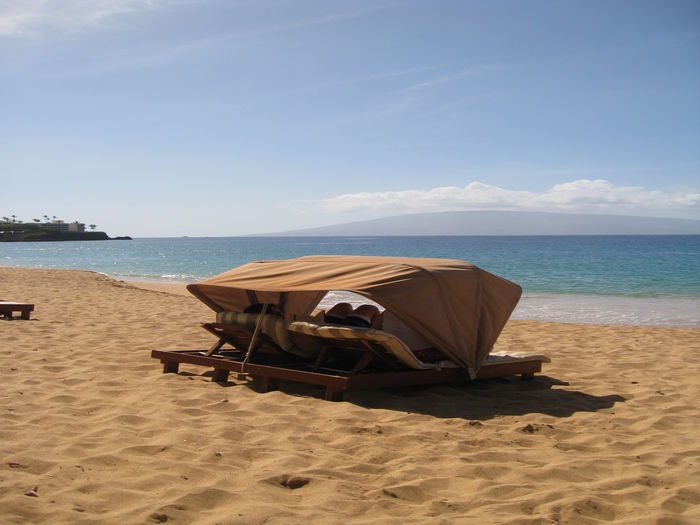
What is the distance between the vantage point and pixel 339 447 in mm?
5066

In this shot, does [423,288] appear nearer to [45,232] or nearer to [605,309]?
[605,309]

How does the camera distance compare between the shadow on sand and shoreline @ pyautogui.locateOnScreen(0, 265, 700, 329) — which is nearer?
the shadow on sand

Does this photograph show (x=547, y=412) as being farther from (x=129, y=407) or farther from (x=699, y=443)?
(x=129, y=407)

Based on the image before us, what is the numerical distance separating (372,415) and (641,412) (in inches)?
101

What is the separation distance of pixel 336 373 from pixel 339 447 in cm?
199

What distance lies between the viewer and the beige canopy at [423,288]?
6473mm

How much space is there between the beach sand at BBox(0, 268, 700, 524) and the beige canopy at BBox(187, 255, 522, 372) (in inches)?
23.6

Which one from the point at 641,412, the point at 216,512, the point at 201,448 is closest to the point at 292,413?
the point at 201,448

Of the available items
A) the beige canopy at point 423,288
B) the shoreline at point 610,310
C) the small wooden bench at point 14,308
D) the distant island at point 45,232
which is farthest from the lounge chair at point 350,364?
the distant island at point 45,232

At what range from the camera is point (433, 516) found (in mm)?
3854

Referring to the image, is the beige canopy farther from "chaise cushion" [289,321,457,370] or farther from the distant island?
the distant island

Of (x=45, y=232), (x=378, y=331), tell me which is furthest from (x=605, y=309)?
(x=45, y=232)

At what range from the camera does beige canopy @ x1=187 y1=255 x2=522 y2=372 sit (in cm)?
647


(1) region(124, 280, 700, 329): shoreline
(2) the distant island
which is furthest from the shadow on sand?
(2) the distant island
